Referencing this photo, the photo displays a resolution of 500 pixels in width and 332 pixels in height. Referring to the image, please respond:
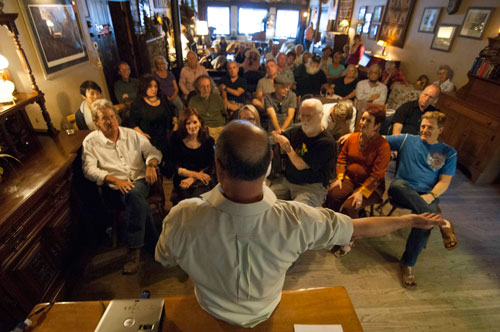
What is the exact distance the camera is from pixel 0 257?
1.39 metres

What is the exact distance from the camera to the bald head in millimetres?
716

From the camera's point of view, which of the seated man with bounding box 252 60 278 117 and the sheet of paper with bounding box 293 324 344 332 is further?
the seated man with bounding box 252 60 278 117

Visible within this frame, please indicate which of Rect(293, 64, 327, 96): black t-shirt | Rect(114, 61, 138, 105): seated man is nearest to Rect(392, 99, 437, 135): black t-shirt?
Rect(293, 64, 327, 96): black t-shirt

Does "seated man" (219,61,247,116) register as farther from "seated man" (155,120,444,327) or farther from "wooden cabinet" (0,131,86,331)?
"seated man" (155,120,444,327)

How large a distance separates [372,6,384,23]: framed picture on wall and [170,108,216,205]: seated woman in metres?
7.45

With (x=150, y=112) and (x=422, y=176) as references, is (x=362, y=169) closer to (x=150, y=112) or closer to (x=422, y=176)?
(x=422, y=176)

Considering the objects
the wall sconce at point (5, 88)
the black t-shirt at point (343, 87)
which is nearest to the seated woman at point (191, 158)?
the wall sconce at point (5, 88)

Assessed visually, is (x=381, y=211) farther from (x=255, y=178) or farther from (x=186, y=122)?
(x=255, y=178)

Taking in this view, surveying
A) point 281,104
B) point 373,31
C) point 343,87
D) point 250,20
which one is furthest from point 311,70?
point 250,20

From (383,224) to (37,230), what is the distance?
2035 millimetres

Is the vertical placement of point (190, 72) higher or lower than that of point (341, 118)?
higher

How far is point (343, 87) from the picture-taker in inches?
172

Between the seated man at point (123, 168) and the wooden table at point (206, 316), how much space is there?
3.25ft

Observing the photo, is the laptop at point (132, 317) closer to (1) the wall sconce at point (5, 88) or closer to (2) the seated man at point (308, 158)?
(2) the seated man at point (308, 158)
